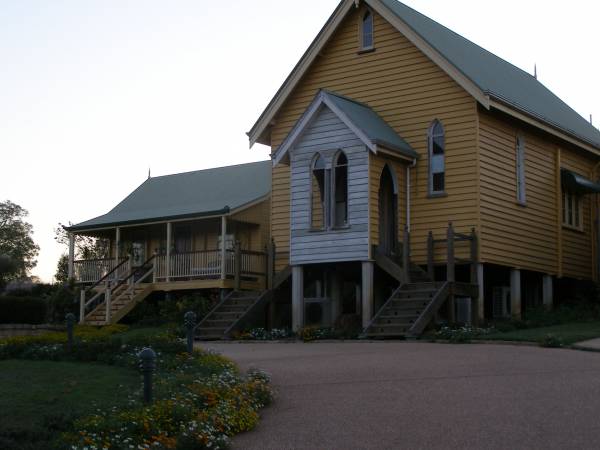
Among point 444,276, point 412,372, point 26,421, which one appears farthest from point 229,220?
point 26,421

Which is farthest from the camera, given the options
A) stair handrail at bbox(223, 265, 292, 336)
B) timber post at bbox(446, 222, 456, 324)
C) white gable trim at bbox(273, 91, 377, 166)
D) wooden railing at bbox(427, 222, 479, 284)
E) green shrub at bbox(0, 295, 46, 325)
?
green shrub at bbox(0, 295, 46, 325)

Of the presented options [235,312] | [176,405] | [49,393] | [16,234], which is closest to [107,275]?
[235,312]

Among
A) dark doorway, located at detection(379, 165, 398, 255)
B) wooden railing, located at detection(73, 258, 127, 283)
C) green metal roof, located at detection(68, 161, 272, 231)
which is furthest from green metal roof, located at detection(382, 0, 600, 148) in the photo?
wooden railing, located at detection(73, 258, 127, 283)

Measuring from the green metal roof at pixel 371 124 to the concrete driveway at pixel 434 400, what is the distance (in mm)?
8042

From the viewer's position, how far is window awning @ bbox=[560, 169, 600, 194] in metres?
31.0

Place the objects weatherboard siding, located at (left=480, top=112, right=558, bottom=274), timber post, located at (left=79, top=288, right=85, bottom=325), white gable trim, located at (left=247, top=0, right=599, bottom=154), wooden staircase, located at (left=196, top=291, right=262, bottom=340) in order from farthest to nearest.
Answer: timber post, located at (left=79, top=288, right=85, bottom=325)
wooden staircase, located at (left=196, top=291, right=262, bottom=340)
weatherboard siding, located at (left=480, top=112, right=558, bottom=274)
white gable trim, located at (left=247, top=0, right=599, bottom=154)

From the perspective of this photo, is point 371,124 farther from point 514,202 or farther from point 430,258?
point 514,202

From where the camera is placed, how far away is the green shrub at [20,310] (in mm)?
33156

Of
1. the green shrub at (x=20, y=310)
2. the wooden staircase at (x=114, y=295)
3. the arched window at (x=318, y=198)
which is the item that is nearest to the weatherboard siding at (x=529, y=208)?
the arched window at (x=318, y=198)

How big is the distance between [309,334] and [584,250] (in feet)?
38.5

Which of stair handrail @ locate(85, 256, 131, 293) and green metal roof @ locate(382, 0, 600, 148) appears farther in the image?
stair handrail @ locate(85, 256, 131, 293)

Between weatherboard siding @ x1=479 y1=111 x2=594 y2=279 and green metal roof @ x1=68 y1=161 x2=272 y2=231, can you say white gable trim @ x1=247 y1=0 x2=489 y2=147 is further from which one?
green metal roof @ x1=68 y1=161 x2=272 y2=231

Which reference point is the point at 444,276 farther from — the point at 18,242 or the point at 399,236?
the point at 18,242

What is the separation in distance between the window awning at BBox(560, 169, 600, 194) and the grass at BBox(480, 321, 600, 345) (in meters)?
7.12
